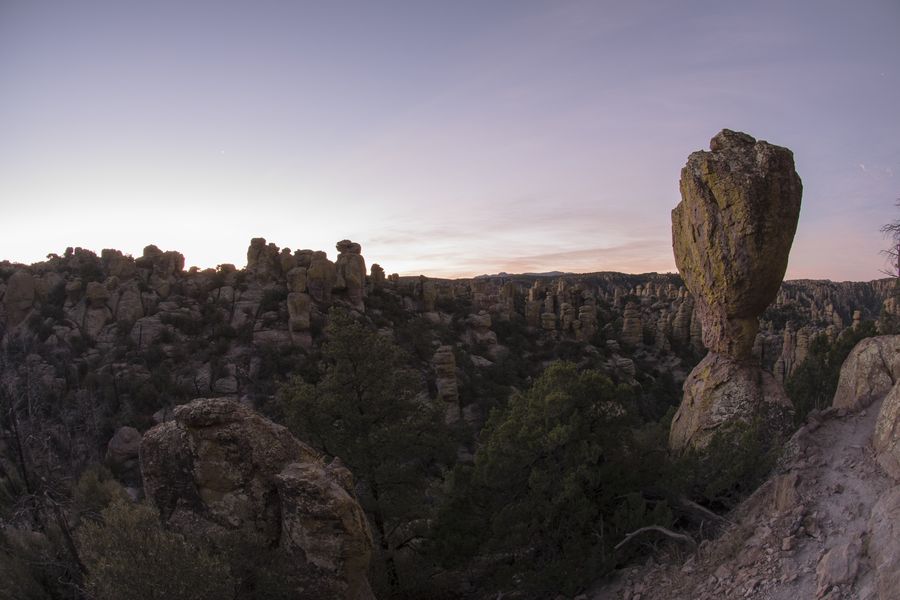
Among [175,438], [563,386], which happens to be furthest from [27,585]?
[563,386]

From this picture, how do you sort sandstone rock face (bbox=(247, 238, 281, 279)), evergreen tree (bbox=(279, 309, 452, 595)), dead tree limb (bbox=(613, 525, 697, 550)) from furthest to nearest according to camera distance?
1. sandstone rock face (bbox=(247, 238, 281, 279))
2. evergreen tree (bbox=(279, 309, 452, 595))
3. dead tree limb (bbox=(613, 525, 697, 550))

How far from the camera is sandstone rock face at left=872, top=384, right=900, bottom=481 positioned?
7.95m

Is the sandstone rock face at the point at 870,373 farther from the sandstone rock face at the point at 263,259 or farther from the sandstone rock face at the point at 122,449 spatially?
the sandstone rock face at the point at 263,259

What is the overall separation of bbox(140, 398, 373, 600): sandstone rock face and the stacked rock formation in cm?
771

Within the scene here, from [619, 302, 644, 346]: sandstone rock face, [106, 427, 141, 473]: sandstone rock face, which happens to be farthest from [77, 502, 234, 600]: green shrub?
[619, 302, 644, 346]: sandstone rock face

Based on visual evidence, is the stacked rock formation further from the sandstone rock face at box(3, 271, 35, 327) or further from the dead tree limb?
the sandstone rock face at box(3, 271, 35, 327)

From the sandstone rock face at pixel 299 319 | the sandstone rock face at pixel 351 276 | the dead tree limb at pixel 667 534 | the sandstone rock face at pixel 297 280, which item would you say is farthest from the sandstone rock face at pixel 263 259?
the dead tree limb at pixel 667 534

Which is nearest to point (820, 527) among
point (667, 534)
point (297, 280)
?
point (667, 534)

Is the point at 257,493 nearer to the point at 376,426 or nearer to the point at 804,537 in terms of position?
the point at 376,426

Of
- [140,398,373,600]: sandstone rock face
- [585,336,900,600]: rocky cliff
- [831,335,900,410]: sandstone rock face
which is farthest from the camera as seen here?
[831,335,900,410]: sandstone rock face

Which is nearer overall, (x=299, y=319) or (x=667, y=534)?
(x=667, y=534)

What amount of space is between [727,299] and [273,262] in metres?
34.2

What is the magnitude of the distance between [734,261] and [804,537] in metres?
5.73

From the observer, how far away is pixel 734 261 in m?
11.5
